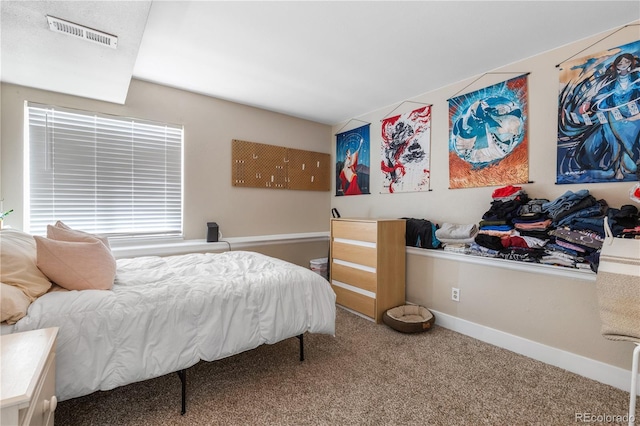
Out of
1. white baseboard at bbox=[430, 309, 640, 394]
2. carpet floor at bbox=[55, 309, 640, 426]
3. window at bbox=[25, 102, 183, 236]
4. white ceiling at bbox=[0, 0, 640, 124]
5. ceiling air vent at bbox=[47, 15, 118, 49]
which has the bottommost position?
carpet floor at bbox=[55, 309, 640, 426]

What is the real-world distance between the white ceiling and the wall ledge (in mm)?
1681

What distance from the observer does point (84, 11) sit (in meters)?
1.53

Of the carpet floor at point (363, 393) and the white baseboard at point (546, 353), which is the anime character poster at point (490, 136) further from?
the carpet floor at point (363, 393)

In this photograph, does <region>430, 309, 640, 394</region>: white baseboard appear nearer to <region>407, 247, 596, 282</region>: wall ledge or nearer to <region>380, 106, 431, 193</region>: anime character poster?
<region>407, 247, 596, 282</region>: wall ledge

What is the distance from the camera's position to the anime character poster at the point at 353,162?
3826 millimetres

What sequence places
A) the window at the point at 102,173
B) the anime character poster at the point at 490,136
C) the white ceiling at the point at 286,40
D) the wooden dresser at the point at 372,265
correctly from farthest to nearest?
the wooden dresser at the point at 372,265, the window at the point at 102,173, the anime character poster at the point at 490,136, the white ceiling at the point at 286,40

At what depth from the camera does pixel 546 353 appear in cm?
216

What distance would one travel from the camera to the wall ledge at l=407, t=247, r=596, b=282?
6.51 ft

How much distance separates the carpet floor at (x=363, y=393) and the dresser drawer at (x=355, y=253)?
868 mm

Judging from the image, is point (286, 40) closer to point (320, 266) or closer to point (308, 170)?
point (308, 170)

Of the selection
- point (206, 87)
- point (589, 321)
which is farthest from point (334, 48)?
point (589, 321)

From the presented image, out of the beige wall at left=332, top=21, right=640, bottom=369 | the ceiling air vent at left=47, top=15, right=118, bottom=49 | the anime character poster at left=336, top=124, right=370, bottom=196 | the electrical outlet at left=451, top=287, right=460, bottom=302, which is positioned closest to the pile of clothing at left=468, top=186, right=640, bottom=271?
the beige wall at left=332, top=21, right=640, bottom=369

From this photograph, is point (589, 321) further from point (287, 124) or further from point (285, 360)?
point (287, 124)

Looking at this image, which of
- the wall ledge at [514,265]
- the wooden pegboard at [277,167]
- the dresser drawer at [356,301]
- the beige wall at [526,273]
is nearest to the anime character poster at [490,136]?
the beige wall at [526,273]
